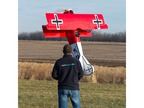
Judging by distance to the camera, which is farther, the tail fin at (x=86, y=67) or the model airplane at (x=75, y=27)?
the tail fin at (x=86, y=67)

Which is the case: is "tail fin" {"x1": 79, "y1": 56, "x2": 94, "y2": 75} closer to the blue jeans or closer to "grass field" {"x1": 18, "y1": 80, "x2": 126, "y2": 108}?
the blue jeans

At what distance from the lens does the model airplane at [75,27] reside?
295 inches

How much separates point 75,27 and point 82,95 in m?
4.10

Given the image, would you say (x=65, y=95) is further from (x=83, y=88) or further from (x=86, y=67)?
(x=83, y=88)

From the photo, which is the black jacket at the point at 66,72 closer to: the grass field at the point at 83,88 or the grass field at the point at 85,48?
the grass field at the point at 83,88

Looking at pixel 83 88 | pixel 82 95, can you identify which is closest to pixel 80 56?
pixel 82 95

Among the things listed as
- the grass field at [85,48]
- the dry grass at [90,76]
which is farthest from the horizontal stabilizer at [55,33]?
the grass field at [85,48]

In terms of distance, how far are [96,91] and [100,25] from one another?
484cm

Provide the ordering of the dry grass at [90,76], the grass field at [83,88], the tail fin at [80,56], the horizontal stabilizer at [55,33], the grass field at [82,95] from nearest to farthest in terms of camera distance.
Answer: the tail fin at [80,56], the horizontal stabilizer at [55,33], the grass field at [82,95], the grass field at [83,88], the dry grass at [90,76]

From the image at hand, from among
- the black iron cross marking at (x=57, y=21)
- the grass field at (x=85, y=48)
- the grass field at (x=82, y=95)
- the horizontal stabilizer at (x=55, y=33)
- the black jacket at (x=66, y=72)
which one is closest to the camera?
the black jacket at (x=66, y=72)

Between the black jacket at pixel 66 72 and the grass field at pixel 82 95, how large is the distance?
8.81ft

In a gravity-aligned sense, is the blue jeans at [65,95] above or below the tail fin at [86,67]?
below
